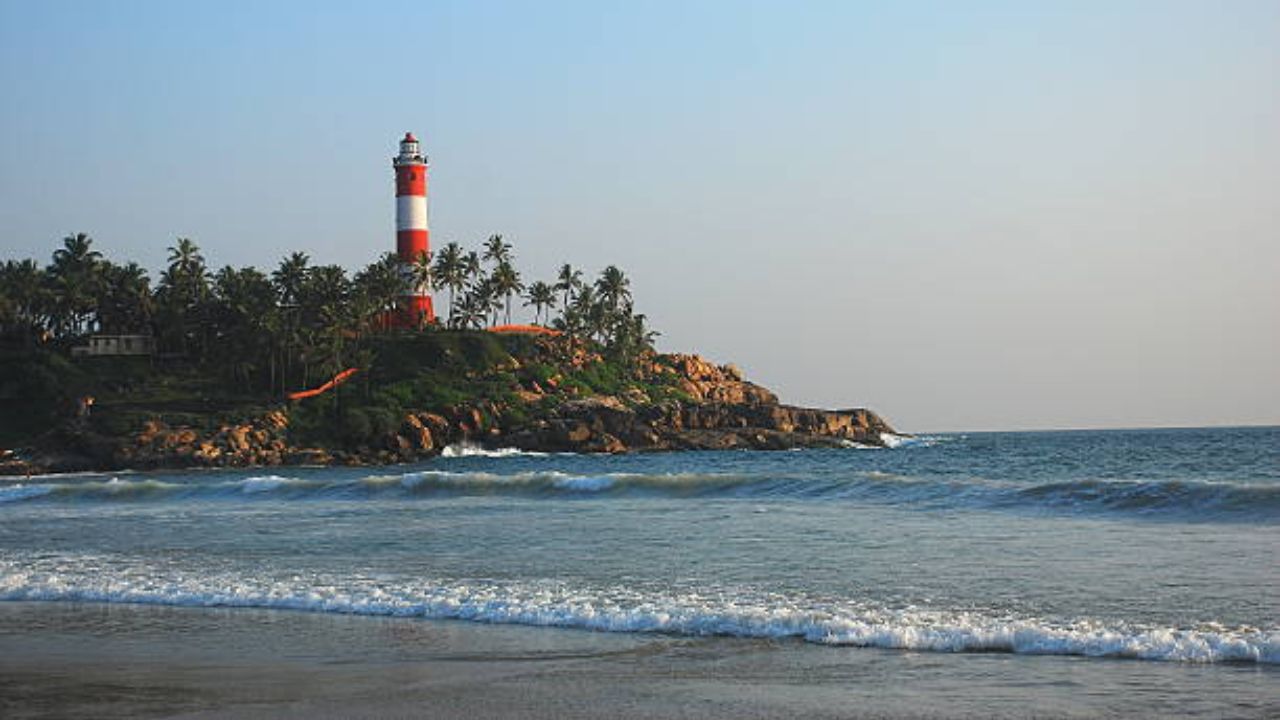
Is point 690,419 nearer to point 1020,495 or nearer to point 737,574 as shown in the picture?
point 1020,495

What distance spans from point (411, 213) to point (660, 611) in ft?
262

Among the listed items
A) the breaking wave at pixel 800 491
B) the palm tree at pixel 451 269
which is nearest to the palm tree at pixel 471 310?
the palm tree at pixel 451 269

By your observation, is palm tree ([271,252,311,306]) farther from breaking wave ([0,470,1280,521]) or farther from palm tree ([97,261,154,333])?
breaking wave ([0,470,1280,521])

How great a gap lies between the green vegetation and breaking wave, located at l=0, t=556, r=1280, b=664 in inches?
2448

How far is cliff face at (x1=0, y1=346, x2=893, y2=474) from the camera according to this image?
72.9 metres

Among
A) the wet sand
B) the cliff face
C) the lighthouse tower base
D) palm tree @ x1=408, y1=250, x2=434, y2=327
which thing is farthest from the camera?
the lighthouse tower base

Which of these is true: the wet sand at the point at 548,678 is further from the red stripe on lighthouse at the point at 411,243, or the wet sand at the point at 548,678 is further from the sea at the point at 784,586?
the red stripe on lighthouse at the point at 411,243

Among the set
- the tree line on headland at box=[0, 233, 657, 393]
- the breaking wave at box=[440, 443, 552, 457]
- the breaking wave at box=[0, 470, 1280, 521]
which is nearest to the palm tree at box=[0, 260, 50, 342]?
the tree line on headland at box=[0, 233, 657, 393]

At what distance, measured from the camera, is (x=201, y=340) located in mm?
92375

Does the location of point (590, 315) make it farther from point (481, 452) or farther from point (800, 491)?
point (800, 491)

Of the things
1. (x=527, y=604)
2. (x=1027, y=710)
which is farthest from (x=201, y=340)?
(x=1027, y=710)

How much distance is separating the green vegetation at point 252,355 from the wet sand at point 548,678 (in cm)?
6791

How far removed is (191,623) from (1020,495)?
64.6 feet

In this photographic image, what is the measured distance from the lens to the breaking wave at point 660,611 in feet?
37.9
